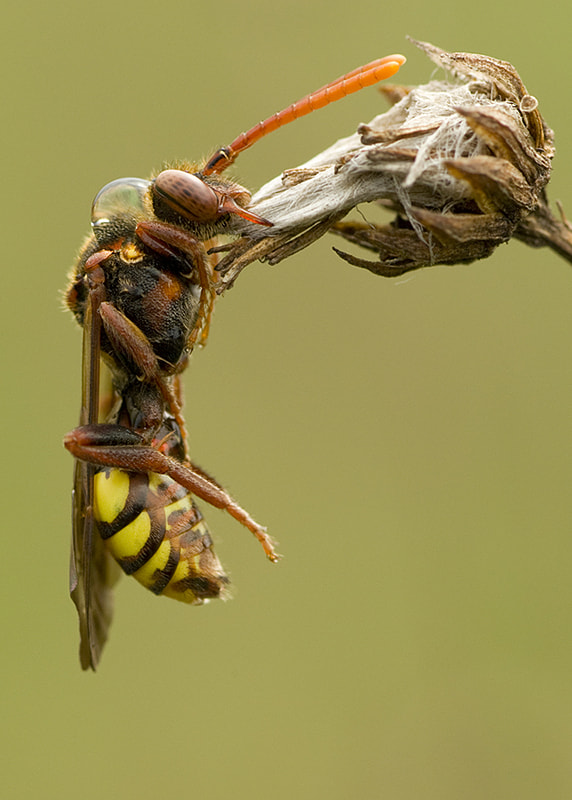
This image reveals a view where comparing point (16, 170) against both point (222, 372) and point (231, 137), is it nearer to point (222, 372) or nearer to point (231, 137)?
point (231, 137)

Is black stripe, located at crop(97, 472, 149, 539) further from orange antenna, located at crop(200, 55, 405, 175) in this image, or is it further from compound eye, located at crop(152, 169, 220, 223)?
orange antenna, located at crop(200, 55, 405, 175)

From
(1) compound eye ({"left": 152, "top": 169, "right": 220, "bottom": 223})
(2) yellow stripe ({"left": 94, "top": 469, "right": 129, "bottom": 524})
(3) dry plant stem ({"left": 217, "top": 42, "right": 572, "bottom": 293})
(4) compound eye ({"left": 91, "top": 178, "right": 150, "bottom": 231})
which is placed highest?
(4) compound eye ({"left": 91, "top": 178, "right": 150, "bottom": 231})

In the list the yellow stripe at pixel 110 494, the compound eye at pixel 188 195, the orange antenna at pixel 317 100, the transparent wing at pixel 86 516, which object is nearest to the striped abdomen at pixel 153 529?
the yellow stripe at pixel 110 494

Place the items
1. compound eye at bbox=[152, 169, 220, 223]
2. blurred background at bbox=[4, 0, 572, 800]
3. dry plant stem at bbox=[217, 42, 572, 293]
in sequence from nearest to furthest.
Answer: dry plant stem at bbox=[217, 42, 572, 293] < compound eye at bbox=[152, 169, 220, 223] < blurred background at bbox=[4, 0, 572, 800]

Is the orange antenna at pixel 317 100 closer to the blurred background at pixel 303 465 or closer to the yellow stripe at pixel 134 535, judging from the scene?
the yellow stripe at pixel 134 535

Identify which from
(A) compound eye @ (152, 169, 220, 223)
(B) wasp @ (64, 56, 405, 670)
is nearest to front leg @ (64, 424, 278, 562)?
(B) wasp @ (64, 56, 405, 670)

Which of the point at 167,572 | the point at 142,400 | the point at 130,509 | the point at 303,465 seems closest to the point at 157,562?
the point at 167,572

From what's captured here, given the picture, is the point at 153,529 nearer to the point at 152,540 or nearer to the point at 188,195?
the point at 152,540
